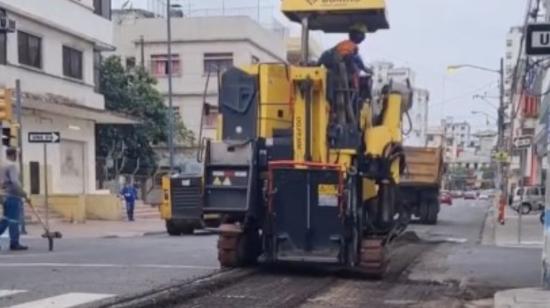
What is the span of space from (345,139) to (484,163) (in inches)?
5917

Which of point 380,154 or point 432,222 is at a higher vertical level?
point 380,154

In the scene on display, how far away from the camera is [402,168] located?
14.2 m

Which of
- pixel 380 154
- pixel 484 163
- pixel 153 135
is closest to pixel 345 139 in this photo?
pixel 380 154

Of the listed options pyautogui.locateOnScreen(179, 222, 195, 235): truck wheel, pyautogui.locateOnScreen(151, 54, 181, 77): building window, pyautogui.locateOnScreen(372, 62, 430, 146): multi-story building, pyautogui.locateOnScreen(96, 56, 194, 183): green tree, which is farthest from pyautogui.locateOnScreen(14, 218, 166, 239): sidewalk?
pyautogui.locateOnScreen(151, 54, 181, 77): building window

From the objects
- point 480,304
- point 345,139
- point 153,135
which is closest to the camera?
Result: point 480,304

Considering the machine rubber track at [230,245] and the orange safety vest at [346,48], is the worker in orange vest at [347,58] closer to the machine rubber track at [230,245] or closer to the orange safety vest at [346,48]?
the orange safety vest at [346,48]

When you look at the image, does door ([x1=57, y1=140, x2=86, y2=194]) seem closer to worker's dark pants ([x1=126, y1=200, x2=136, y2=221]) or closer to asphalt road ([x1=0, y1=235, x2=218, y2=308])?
worker's dark pants ([x1=126, y1=200, x2=136, y2=221])

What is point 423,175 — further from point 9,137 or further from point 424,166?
point 9,137

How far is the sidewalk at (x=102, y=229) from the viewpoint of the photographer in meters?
24.9

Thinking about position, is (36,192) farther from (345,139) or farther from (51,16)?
(345,139)

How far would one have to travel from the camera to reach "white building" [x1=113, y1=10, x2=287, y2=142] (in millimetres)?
56469

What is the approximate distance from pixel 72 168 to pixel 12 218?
18886 mm

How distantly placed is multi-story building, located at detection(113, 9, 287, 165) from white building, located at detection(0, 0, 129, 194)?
17694 millimetres

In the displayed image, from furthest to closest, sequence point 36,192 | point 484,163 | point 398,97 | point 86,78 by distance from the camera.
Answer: point 484,163, point 86,78, point 36,192, point 398,97
